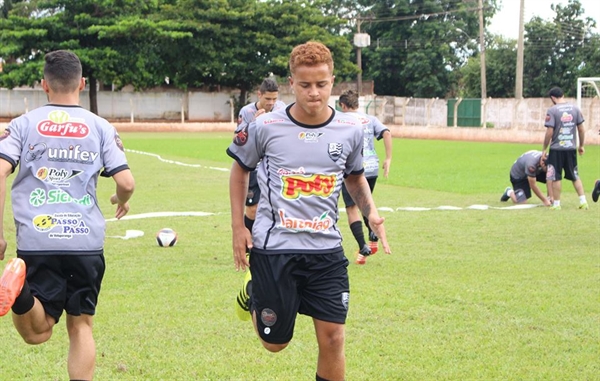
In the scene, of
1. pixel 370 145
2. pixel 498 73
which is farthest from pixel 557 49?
pixel 370 145

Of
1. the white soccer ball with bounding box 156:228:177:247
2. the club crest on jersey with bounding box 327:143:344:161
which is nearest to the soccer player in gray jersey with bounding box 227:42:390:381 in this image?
the club crest on jersey with bounding box 327:143:344:161

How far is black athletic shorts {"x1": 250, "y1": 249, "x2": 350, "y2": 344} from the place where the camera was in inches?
204

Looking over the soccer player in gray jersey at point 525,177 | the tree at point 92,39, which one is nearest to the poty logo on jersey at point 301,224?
the soccer player in gray jersey at point 525,177

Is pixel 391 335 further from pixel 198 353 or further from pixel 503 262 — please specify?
pixel 503 262

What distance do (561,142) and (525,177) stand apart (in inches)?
43.6

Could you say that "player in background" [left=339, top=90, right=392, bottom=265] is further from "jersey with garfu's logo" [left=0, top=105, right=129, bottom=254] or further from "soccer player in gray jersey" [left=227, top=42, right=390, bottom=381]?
"jersey with garfu's logo" [left=0, top=105, right=129, bottom=254]

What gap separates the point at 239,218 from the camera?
17.7 feet

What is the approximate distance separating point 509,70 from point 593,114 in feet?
82.0

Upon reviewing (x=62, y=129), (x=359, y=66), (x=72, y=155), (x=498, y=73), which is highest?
(x=359, y=66)

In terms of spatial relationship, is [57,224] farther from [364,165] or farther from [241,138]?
[364,165]

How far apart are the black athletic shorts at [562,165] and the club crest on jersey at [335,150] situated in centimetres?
1193

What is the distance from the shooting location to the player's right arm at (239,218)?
5352 millimetres

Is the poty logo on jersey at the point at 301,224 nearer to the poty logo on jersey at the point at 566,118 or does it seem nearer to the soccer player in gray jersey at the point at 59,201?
the soccer player in gray jersey at the point at 59,201

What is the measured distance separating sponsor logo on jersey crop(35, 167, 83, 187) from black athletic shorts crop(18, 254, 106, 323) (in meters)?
0.43
